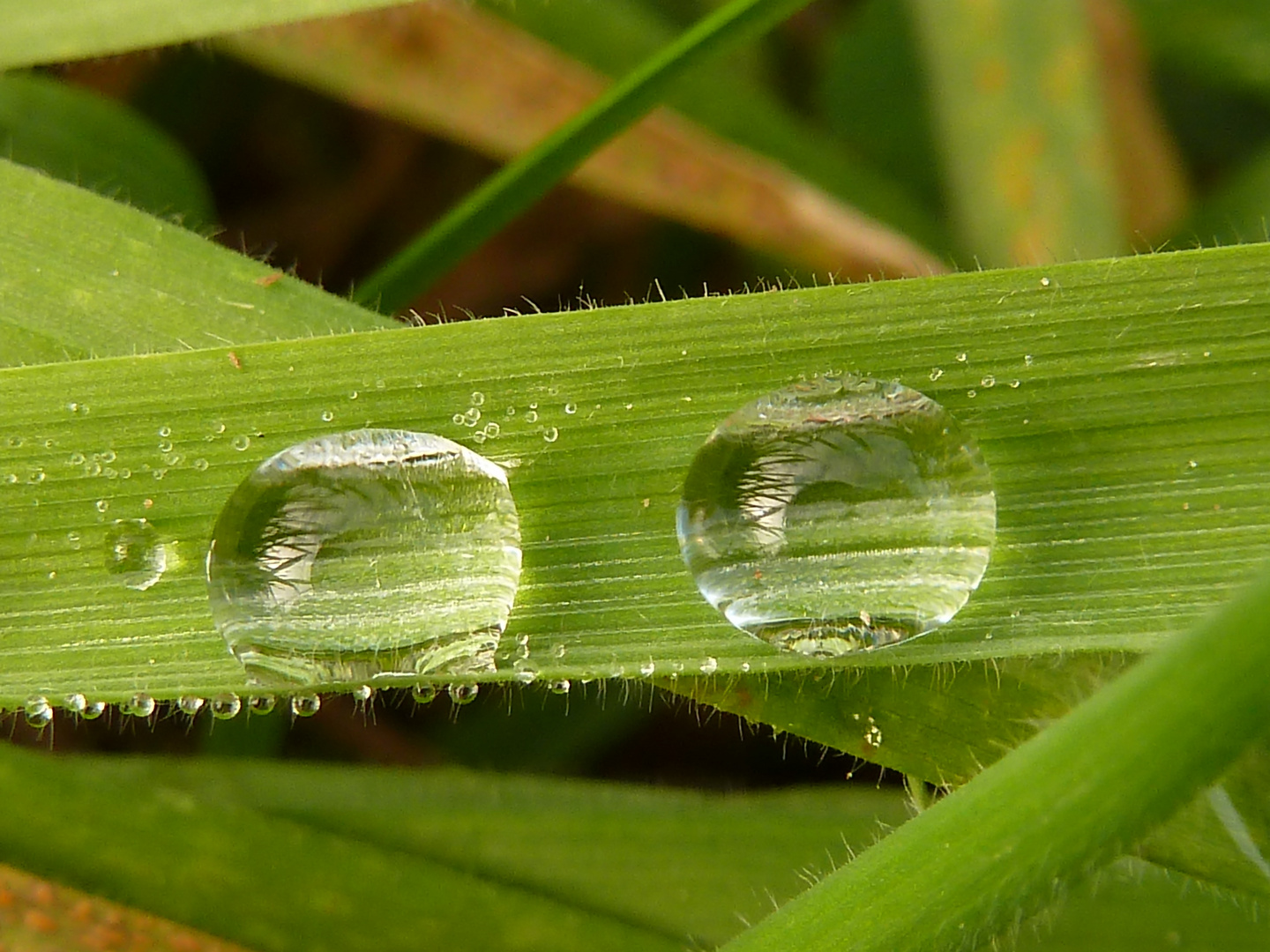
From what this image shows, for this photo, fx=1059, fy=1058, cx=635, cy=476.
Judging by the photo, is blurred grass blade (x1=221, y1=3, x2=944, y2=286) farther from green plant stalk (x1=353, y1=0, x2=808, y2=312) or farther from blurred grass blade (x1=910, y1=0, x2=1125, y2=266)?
green plant stalk (x1=353, y1=0, x2=808, y2=312)

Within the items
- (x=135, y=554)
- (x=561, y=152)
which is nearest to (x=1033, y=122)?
(x=561, y=152)

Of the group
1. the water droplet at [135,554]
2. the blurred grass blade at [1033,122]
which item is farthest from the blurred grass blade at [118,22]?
the blurred grass blade at [1033,122]

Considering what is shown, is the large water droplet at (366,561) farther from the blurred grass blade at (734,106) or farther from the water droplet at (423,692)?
the blurred grass blade at (734,106)

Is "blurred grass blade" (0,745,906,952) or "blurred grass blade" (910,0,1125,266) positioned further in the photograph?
"blurred grass blade" (910,0,1125,266)

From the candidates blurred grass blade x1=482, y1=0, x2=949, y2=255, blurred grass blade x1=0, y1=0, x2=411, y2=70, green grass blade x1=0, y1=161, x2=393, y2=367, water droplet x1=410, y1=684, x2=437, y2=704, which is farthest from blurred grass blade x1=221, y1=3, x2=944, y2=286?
water droplet x1=410, y1=684, x2=437, y2=704

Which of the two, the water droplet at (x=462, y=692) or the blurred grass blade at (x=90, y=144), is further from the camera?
the blurred grass blade at (x=90, y=144)
